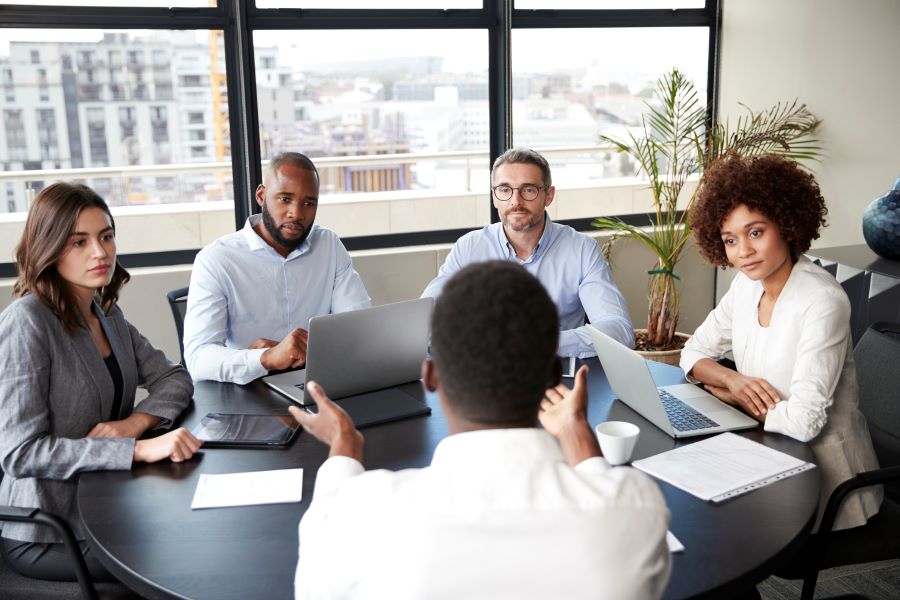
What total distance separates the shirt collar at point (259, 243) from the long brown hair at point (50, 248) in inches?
36.6

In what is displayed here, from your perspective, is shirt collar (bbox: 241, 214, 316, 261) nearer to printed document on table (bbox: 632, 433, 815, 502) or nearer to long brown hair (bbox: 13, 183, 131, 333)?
long brown hair (bbox: 13, 183, 131, 333)

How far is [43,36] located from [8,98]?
315mm

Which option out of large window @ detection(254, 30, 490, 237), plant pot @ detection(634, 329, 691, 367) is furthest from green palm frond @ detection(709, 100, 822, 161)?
large window @ detection(254, 30, 490, 237)

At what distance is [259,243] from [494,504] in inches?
84.9

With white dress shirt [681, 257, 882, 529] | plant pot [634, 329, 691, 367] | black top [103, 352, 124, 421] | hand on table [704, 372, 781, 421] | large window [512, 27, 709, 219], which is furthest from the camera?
large window [512, 27, 709, 219]

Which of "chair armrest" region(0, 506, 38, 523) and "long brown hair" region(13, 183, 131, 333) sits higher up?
"long brown hair" region(13, 183, 131, 333)

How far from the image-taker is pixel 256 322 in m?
2.94

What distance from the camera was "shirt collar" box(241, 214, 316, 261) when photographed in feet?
9.64

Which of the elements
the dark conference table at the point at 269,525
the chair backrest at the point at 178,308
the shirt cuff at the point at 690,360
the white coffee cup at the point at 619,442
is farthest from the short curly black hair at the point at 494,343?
the chair backrest at the point at 178,308

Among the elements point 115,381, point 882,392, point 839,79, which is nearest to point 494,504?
point 115,381

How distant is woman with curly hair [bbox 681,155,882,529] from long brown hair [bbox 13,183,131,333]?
63.6 inches

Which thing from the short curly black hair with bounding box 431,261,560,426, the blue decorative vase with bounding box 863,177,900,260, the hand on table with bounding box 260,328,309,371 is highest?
the short curly black hair with bounding box 431,261,560,426

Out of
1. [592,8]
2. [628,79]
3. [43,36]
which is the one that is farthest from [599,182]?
[43,36]

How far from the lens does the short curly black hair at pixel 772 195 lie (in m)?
2.15
